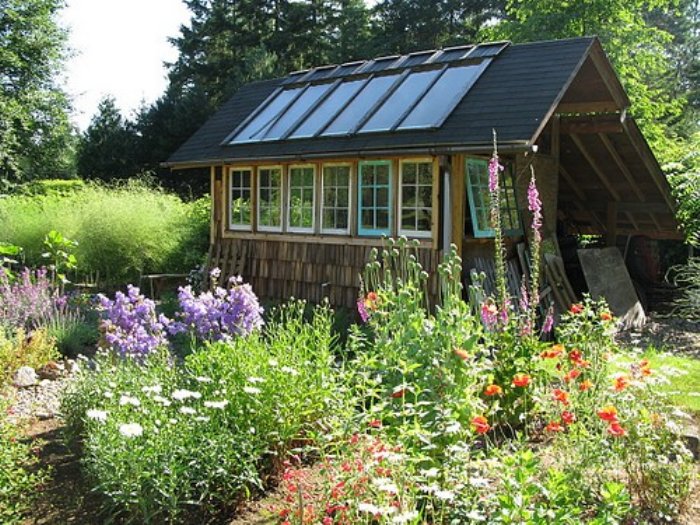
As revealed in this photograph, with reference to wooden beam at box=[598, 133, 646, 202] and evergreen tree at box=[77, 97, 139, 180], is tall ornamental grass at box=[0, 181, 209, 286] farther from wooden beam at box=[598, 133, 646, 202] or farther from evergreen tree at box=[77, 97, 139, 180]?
evergreen tree at box=[77, 97, 139, 180]

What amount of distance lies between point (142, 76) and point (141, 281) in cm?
2321

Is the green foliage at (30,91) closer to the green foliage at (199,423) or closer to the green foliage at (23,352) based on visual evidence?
the green foliage at (23,352)

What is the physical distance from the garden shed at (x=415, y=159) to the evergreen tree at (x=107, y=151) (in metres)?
13.1

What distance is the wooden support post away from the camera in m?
12.8

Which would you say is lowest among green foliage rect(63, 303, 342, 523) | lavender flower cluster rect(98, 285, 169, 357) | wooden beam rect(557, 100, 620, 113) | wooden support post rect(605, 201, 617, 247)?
green foliage rect(63, 303, 342, 523)

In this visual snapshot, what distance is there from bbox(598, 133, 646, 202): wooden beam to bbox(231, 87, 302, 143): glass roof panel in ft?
17.1

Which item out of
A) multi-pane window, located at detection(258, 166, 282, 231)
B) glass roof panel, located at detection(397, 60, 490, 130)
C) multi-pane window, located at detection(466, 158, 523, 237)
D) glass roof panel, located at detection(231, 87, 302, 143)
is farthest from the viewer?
glass roof panel, located at detection(231, 87, 302, 143)

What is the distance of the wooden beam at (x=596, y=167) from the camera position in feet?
37.8

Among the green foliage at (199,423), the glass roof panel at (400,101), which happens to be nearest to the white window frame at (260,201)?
the glass roof panel at (400,101)

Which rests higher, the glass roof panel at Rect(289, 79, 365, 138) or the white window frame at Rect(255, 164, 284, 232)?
the glass roof panel at Rect(289, 79, 365, 138)

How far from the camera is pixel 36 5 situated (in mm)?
26438

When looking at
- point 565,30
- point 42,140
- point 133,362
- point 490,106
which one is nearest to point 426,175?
point 490,106

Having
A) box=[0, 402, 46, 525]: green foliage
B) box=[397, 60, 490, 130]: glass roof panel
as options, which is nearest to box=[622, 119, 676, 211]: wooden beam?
box=[397, 60, 490, 130]: glass roof panel

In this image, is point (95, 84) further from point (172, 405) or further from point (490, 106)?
point (172, 405)
